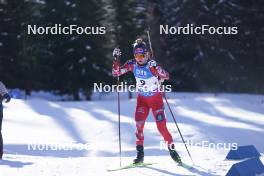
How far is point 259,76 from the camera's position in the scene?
37.2 meters

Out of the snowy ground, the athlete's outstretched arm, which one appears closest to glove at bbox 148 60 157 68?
the athlete's outstretched arm

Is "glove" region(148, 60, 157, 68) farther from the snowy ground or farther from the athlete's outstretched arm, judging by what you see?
the snowy ground

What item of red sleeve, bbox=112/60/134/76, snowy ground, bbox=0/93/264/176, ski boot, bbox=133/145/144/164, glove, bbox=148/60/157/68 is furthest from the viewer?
red sleeve, bbox=112/60/134/76

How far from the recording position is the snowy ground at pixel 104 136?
8406 mm

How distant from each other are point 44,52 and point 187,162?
25506 mm

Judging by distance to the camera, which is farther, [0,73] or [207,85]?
[207,85]

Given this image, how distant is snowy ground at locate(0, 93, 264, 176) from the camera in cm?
841

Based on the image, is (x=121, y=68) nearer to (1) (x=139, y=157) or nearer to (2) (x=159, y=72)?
(2) (x=159, y=72)

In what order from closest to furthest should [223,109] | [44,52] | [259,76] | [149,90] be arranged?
[149,90], [223,109], [44,52], [259,76]

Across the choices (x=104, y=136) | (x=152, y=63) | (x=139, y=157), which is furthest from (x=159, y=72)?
(x=104, y=136)

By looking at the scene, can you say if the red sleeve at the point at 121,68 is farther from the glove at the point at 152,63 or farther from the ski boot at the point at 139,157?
the ski boot at the point at 139,157

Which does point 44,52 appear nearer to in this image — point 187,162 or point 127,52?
point 127,52

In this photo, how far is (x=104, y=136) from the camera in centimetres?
1412

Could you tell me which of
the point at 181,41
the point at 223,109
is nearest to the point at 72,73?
the point at 181,41
